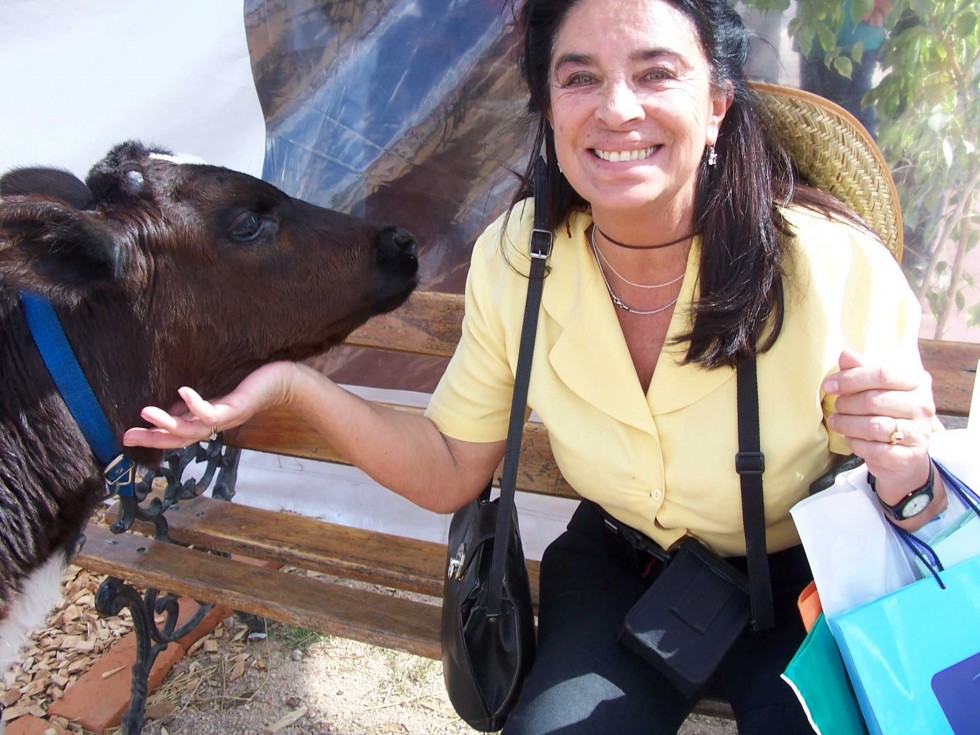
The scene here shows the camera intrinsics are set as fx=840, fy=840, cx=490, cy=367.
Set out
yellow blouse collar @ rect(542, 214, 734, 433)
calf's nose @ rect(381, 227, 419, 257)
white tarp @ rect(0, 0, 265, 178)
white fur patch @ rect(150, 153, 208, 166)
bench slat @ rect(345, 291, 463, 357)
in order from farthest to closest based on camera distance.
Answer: white tarp @ rect(0, 0, 265, 178)
bench slat @ rect(345, 291, 463, 357)
calf's nose @ rect(381, 227, 419, 257)
white fur patch @ rect(150, 153, 208, 166)
yellow blouse collar @ rect(542, 214, 734, 433)

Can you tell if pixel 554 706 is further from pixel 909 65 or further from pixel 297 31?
pixel 297 31

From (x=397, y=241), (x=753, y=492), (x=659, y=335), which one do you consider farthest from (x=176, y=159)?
(x=753, y=492)

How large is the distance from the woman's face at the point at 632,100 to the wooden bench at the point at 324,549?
106 cm

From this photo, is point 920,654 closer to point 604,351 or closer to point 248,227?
point 604,351

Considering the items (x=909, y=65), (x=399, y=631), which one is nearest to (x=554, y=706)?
(x=399, y=631)

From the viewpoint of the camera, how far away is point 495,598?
193cm

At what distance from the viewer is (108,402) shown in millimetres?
1975

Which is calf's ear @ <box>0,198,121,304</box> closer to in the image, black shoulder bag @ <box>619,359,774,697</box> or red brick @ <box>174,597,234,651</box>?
black shoulder bag @ <box>619,359,774,697</box>

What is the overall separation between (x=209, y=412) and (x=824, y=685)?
4.24 feet

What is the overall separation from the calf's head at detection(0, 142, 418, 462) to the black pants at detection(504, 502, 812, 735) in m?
0.94


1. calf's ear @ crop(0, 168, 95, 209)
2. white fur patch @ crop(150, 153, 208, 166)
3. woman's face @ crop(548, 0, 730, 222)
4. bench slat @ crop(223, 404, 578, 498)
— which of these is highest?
woman's face @ crop(548, 0, 730, 222)

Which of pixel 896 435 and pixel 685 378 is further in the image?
pixel 685 378

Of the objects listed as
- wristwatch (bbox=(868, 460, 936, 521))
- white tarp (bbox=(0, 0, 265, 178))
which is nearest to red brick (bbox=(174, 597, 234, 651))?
white tarp (bbox=(0, 0, 265, 178))

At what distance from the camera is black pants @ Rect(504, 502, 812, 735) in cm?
179
